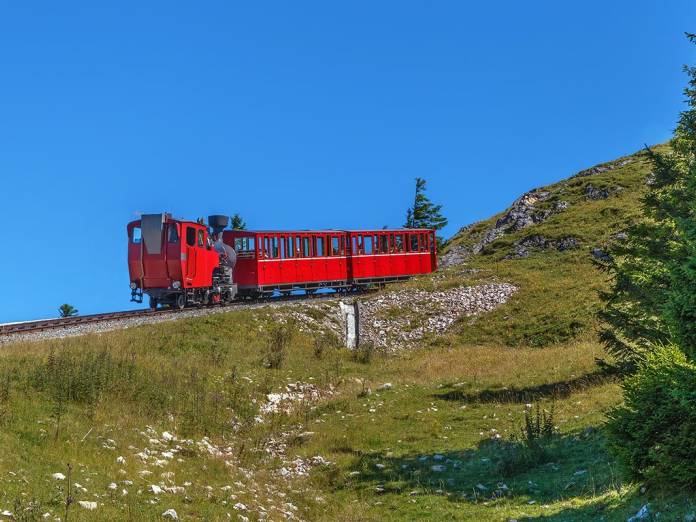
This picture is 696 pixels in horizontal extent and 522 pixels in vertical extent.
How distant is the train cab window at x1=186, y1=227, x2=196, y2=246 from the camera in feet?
106

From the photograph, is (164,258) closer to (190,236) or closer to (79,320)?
(190,236)

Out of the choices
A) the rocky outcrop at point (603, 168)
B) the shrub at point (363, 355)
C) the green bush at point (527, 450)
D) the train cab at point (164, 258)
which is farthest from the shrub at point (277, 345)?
the rocky outcrop at point (603, 168)

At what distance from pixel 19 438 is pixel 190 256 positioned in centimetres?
1955

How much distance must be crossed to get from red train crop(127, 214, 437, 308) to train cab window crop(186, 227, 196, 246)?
50 millimetres

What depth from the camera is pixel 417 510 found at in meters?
13.0

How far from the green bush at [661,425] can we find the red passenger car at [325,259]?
29.7 meters

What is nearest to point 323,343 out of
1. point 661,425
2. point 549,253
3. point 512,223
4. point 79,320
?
point 79,320

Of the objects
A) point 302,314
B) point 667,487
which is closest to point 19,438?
point 667,487

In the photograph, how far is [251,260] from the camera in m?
38.9

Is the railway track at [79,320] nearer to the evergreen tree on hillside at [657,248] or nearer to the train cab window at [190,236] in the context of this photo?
the train cab window at [190,236]

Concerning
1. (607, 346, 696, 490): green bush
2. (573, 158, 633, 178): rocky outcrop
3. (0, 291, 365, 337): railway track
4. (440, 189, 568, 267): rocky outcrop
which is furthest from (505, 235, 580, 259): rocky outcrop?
(607, 346, 696, 490): green bush

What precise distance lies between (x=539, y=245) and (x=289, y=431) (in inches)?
1748

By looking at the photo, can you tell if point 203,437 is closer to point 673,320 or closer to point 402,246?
point 673,320

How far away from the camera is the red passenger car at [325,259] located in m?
39.2
